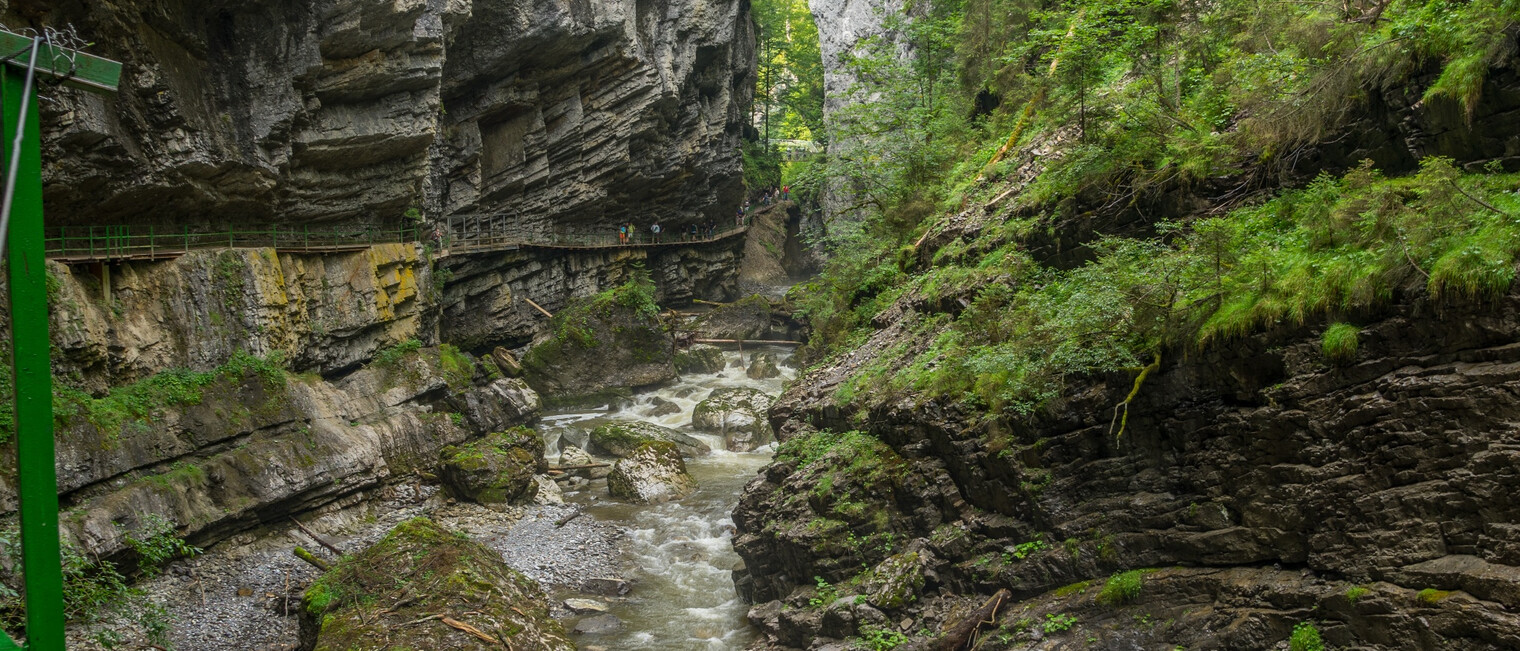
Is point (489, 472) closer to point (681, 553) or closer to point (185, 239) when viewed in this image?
point (681, 553)

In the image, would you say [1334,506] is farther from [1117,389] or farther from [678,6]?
[678,6]

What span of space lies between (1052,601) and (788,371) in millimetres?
24459

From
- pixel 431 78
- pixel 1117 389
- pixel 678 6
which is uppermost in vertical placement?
pixel 678 6

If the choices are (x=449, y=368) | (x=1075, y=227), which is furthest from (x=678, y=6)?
(x=1075, y=227)

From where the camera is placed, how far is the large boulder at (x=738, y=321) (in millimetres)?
38312

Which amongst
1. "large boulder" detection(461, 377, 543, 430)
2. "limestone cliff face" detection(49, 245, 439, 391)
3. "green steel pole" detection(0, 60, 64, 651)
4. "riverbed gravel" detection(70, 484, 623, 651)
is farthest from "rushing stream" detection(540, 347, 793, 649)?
"green steel pole" detection(0, 60, 64, 651)

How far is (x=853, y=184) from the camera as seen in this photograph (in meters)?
27.8

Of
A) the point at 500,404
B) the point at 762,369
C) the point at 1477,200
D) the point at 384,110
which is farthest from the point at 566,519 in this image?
the point at 1477,200

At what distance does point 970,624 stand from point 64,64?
1001 cm

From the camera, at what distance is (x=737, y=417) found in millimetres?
26703

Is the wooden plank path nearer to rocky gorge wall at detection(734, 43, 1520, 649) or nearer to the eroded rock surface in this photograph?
rocky gorge wall at detection(734, 43, 1520, 649)

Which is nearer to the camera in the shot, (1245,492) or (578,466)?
(1245,492)

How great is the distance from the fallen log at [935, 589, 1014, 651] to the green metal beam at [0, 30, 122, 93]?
32.0 feet

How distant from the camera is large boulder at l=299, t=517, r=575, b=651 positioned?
37.6ft
